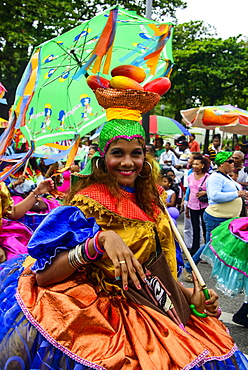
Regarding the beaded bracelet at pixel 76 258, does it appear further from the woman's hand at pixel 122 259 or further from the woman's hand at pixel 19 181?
the woman's hand at pixel 19 181

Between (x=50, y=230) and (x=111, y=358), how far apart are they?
0.61m

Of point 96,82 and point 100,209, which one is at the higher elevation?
point 96,82

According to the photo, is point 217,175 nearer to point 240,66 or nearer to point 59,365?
point 59,365

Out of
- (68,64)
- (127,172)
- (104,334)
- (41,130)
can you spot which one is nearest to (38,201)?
(41,130)

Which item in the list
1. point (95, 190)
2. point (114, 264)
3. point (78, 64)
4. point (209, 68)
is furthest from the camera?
point (209, 68)

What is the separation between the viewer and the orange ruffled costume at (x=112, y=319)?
5.20 feet

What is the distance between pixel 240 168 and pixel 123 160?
6.30 meters

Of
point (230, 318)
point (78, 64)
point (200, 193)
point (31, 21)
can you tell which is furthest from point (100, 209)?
point (31, 21)

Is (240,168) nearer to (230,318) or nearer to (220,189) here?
(220,189)

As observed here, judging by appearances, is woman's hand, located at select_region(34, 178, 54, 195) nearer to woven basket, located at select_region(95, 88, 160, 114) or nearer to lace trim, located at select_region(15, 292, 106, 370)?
woven basket, located at select_region(95, 88, 160, 114)

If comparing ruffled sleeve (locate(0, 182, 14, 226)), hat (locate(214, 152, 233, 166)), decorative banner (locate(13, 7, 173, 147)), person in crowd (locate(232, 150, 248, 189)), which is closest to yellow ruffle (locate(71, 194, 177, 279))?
decorative banner (locate(13, 7, 173, 147))

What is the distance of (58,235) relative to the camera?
169cm

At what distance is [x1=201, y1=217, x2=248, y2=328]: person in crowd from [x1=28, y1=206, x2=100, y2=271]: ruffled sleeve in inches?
107

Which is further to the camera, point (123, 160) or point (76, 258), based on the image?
point (123, 160)
